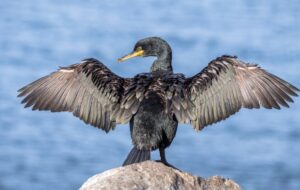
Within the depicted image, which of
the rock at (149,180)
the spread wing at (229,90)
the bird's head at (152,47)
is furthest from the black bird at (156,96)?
the rock at (149,180)

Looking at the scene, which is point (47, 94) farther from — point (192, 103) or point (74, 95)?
point (192, 103)

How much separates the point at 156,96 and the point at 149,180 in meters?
1.55

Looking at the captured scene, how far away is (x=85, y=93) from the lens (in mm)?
8656

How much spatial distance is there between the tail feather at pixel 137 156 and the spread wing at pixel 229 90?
2.38 ft

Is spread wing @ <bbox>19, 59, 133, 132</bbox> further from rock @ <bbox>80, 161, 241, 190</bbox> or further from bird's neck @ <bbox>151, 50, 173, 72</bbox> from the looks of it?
rock @ <bbox>80, 161, 241, 190</bbox>

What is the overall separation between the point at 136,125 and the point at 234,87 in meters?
1.22

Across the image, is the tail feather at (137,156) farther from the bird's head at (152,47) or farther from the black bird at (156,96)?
the bird's head at (152,47)

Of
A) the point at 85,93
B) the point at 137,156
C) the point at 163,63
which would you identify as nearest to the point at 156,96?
the point at 137,156

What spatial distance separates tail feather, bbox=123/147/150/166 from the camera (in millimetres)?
7582

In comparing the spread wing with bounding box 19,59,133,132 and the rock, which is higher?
the spread wing with bounding box 19,59,133,132


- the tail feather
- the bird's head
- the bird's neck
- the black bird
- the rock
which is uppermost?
the bird's head

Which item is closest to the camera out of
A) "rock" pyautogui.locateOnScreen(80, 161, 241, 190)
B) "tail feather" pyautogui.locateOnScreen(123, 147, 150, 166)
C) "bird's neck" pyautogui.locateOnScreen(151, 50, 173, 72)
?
"rock" pyautogui.locateOnScreen(80, 161, 241, 190)

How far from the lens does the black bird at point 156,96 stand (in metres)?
8.09

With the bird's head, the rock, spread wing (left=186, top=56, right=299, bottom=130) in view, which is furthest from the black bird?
the rock
